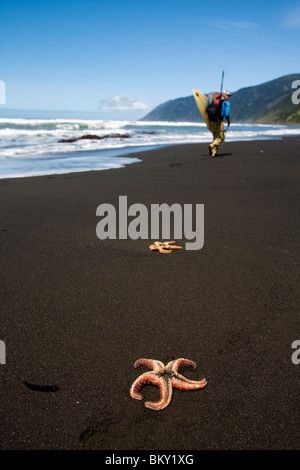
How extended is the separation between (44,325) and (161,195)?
4199 mm

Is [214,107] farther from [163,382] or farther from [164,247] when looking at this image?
[163,382]

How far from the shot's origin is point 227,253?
12.0ft

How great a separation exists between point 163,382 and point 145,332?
547 mm

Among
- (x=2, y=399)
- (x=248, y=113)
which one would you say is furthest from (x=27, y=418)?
(x=248, y=113)

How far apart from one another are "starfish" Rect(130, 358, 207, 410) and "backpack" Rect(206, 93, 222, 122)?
10397 millimetres

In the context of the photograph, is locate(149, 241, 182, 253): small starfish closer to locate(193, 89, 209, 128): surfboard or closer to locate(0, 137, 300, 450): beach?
locate(0, 137, 300, 450): beach

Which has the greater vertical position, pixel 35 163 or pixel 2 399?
pixel 35 163

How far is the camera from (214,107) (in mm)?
10766

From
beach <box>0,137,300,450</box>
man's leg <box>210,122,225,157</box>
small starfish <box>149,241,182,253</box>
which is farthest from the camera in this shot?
man's leg <box>210,122,225,157</box>

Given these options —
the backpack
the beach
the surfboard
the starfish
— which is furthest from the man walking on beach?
the starfish

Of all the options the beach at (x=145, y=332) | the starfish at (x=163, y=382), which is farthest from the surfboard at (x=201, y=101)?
the starfish at (x=163, y=382)

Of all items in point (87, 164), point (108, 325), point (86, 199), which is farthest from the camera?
point (87, 164)

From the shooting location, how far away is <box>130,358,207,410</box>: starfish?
1.80 metres
